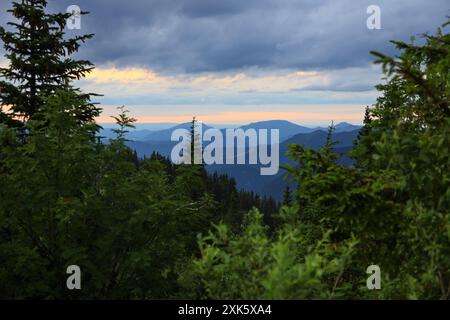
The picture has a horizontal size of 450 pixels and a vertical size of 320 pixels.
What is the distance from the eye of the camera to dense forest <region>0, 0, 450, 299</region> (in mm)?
5414

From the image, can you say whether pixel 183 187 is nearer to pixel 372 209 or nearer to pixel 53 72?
pixel 372 209

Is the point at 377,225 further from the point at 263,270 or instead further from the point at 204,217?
the point at 204,217

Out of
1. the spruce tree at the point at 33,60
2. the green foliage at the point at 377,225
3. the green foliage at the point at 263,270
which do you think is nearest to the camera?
the green foliage at the point at 263,270

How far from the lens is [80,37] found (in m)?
21.7

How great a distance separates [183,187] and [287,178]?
11.4 ft

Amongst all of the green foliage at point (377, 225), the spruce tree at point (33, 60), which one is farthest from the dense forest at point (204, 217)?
the spruce tree at point (33, 60)

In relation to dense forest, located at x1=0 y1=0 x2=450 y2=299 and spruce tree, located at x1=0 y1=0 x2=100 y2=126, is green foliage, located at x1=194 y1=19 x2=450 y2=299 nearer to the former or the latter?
dense forest, located at x1=0 y1=0 x2=450 y2=299

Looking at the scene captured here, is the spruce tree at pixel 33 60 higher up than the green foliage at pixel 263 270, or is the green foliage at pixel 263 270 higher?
the spruce tree at pixel 33 60

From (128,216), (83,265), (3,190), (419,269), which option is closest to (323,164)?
(419,269)

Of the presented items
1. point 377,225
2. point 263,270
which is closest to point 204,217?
point 377,225

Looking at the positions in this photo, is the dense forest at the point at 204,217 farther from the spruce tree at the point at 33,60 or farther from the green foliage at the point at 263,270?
the spruce tree at the point at 33,60

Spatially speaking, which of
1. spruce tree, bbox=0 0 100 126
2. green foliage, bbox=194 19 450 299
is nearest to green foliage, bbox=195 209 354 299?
green foliage, bbox=194 19 450 299

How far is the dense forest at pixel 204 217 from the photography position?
17.8ft

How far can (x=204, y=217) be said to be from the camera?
31.6 ft
